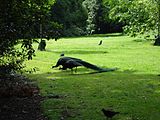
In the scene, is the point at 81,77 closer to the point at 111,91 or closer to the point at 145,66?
the point at 111,91

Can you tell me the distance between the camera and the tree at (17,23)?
10805 millimetres

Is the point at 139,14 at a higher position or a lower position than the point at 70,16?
lower

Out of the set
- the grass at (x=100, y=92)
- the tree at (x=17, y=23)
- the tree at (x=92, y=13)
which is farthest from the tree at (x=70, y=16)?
the tree at (x=17, y=23)

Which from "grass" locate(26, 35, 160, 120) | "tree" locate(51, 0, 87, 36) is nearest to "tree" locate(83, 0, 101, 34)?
"tree" locate(51, 0, 87, 36)

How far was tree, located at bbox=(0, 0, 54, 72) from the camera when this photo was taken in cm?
1080

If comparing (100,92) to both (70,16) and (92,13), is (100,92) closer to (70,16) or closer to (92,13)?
(70,16)

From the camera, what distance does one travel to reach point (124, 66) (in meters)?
23.4

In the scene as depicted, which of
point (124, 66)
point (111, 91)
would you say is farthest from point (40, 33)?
point (124, 66)

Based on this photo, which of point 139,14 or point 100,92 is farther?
point 139,14

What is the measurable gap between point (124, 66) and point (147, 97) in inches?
387

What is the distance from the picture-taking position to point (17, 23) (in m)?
11.0

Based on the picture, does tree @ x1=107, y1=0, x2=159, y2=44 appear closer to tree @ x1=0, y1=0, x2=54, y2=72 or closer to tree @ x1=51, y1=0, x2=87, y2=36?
tree @ x1=51, y1=0, x2=87, y2=36

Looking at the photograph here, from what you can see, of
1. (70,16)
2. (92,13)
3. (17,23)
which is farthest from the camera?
(92,13)

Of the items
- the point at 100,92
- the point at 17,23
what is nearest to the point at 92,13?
the point at 100,92
